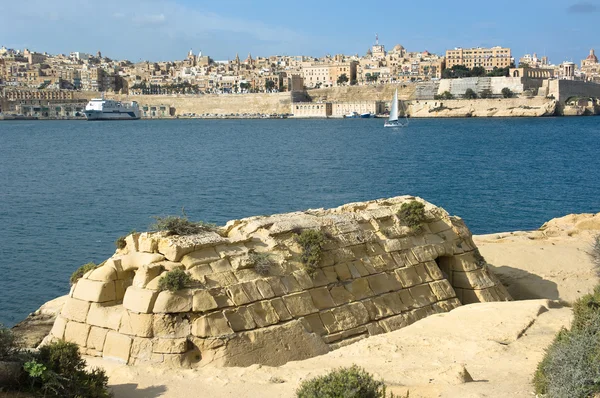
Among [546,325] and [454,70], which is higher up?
[454,70]

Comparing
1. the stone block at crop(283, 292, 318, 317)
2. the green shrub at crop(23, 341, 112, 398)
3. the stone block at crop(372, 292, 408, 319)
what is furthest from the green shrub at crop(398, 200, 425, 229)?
the green shrub at crop(23, 341, 112, 398)

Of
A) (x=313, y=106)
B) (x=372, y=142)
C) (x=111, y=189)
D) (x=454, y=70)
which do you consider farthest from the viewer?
(x=454, y=70)

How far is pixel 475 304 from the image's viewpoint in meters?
10.6

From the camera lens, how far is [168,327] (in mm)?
8062

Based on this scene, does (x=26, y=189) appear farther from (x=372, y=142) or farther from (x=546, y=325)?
(x=372, y=142)

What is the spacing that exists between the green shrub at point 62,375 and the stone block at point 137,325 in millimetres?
1145

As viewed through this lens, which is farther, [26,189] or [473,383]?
[26,189]

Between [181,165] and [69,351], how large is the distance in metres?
39.2

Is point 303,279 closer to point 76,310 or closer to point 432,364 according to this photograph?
point 432,364

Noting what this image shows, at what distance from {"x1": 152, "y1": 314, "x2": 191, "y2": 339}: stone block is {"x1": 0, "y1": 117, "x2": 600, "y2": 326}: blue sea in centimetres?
605

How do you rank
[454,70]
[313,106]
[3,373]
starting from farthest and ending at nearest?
[454,70] < [313,106] < [3,373]

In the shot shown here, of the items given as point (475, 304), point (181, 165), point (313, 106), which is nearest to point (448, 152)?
point (181, 165)

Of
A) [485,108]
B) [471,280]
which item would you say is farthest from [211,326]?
[485,108]

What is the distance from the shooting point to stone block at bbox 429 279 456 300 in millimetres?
10789
